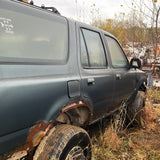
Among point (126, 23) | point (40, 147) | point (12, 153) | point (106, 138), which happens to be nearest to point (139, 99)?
point (106, 138)

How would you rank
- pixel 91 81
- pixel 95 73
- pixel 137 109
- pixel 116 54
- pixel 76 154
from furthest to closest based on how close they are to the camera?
pixel 137 109
pixel 116 54
pixel 95 73
pixel 91 81
pixel 76 154

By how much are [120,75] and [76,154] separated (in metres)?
1.54

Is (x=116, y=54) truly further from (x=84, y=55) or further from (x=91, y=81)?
(x=91, y=81)

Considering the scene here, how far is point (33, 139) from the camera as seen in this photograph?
4.85 ft

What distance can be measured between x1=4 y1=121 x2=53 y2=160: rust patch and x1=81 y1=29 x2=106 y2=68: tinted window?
97 centimetres

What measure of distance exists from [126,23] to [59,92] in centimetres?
793

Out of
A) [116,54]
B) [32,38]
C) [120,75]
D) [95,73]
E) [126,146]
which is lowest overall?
[126,146]

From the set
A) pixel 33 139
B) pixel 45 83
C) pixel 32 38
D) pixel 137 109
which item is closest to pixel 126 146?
pixel 137 109

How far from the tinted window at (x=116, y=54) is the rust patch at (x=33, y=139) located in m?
1.75

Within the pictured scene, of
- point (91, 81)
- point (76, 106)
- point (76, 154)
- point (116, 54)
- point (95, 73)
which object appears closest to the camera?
point (76, 154)

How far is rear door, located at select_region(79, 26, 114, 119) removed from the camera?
7.02 feet

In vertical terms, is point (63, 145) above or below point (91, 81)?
below

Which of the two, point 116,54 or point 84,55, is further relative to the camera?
point 116,54

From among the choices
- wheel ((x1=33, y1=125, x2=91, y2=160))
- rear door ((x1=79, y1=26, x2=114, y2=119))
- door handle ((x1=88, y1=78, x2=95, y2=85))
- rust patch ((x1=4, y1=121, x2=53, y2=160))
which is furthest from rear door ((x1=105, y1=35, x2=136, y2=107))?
rust patch ((x1=4, y1=121, x2=53, y2=160))
